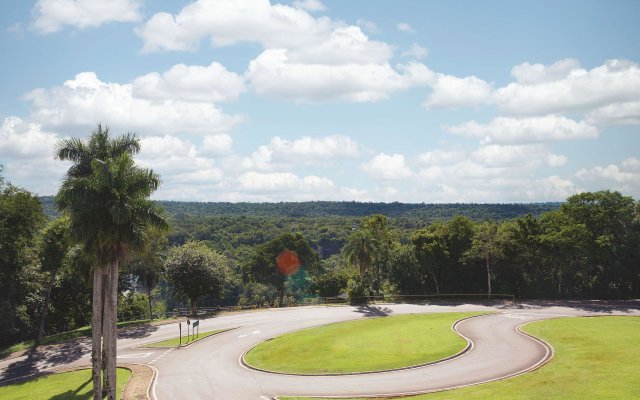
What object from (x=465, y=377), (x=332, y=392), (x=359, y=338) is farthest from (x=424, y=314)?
(x=332, y=392)

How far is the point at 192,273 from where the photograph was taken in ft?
194

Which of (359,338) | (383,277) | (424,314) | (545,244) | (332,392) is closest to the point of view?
(332,392)

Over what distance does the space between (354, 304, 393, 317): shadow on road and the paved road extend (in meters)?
0.12

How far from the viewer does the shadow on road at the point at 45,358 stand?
3900 centimetres

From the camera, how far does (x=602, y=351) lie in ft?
107

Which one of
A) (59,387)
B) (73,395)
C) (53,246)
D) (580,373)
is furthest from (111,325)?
(580,373)

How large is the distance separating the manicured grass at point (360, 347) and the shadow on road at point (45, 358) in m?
16.9

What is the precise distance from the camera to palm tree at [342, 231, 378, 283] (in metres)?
62.9

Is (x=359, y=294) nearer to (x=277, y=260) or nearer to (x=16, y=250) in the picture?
(x=277, y=260)

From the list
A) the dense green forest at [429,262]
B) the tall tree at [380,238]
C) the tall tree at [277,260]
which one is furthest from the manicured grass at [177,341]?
the tall tree at [277,260]

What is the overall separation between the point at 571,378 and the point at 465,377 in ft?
19.3

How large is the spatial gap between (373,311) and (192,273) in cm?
2284

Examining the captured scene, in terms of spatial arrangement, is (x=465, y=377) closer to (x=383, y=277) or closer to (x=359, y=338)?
(x=359, y=338)

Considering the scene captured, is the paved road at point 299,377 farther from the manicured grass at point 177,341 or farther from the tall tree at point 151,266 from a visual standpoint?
the tall tree at point 151,266
